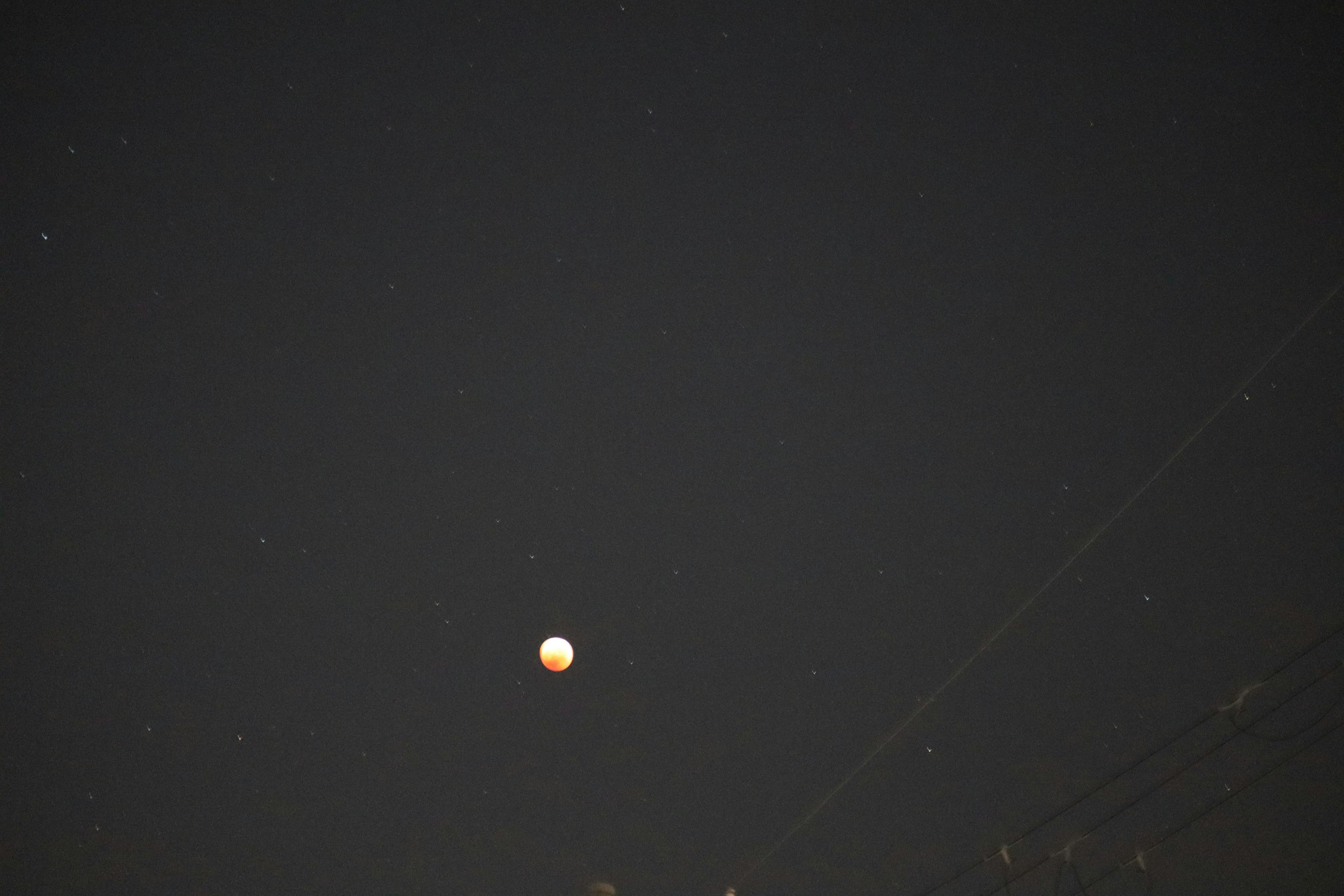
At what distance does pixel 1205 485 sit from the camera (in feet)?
10.6

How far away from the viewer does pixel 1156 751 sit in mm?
3639

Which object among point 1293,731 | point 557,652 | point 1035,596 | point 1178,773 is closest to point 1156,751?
point 1178,773

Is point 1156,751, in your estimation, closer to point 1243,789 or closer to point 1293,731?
point 1243,789

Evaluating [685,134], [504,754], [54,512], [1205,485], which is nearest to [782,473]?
[685,134]

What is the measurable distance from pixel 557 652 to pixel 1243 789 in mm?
2533

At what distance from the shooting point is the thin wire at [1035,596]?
301 centimetres

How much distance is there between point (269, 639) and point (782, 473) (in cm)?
206

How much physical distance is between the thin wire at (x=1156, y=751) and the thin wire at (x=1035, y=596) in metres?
0.61

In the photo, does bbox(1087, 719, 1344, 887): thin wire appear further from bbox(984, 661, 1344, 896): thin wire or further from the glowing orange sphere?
the glowing orange sphere

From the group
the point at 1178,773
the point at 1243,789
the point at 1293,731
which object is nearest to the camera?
the point at 1293,731

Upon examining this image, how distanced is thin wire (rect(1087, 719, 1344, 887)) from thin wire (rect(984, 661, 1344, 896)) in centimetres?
14

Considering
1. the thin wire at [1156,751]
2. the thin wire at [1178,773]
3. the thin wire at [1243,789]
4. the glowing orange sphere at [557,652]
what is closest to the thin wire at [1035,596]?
the thin wire at [1156,751]

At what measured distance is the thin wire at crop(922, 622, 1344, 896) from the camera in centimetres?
335

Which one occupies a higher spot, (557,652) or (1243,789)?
(557,652)
